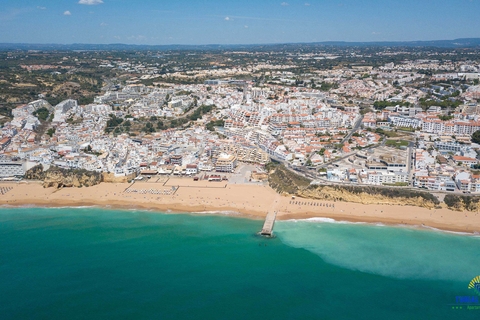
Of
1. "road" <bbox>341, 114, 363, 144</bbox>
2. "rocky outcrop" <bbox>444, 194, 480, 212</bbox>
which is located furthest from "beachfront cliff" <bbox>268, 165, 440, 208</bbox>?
"road" <bbox>341, 114, 363, 144</bbox>

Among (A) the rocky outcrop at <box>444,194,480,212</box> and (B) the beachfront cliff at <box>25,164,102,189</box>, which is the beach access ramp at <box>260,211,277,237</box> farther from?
(B) the beachfront cliff at <box>25,164,102,189</box>

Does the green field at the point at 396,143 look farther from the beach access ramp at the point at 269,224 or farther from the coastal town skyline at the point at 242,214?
the beach access ramp at the point at 269,224

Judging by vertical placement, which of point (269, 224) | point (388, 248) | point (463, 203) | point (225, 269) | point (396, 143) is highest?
point (396, 143)

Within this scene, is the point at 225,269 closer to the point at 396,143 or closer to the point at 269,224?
the point at 269,224

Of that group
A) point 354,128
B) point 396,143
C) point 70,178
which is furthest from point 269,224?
point 354,128

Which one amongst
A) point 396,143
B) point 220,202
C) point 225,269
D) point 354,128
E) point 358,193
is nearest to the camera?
point 225,269

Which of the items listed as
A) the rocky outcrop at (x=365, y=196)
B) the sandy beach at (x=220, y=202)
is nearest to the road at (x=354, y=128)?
the rocky outcrop at (x=365, y=196)
